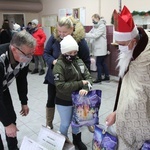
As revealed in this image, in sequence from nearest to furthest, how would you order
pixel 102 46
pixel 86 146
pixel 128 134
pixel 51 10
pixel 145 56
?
1. pixel 145 56
2. pixel 128 134
3. pixel 86 146
4. pixel 102 46
5. pixel 51 10

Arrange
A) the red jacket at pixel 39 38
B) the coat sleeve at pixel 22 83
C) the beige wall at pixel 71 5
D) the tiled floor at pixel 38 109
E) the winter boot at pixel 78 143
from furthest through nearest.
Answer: the red jacket at pixel 39 38 → the beige wall at pixel 71 5 → the tiled floor at pixel 38 109 → the winter boot at pixel 78 143 → the coat sleeve at pixel 22 83

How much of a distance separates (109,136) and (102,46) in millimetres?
2787

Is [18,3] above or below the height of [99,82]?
above

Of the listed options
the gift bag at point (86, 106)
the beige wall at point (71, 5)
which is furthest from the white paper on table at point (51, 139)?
the beige wall at point (71, 5)

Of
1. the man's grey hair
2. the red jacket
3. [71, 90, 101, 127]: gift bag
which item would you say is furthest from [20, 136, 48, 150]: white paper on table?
the red jacket

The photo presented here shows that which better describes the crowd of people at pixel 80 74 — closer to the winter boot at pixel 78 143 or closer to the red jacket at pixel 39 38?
the winter boot at pixel 78 143

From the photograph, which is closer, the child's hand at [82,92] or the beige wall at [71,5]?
the child's hand at [82,92]

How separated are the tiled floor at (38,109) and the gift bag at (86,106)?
0.55 m

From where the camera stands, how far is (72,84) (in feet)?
4.82

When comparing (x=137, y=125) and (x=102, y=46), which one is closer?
(x=137, y=125)

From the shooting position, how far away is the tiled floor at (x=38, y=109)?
7.06 feet

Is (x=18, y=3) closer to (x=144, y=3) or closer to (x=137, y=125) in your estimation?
(x=144, y=3)

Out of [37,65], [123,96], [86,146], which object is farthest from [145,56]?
[37,65]

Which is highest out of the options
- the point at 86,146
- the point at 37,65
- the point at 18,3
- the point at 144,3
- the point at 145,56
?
the point at 18,3
